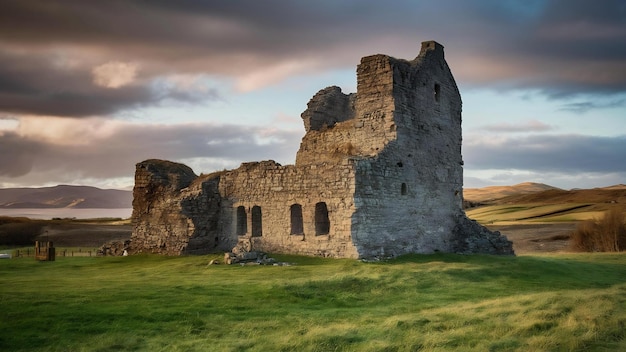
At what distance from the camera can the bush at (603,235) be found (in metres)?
A: 34.6

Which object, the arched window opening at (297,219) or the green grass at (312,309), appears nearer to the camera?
the green grass at (312,309)

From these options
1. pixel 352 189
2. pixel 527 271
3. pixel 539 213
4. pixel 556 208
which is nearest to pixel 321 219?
pixel 352 189

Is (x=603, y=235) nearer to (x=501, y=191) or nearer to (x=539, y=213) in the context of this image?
(x=539, y=213)

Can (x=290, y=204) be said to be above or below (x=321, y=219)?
above

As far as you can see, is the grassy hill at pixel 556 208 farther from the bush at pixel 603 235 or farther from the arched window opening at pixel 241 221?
the arched window opening at pixel 241 221

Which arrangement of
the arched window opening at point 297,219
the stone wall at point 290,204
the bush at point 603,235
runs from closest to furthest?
the stone wall at point 290,204
the arched window opening at point 297,219
the bush at point 603,235

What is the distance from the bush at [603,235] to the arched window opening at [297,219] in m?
22.3

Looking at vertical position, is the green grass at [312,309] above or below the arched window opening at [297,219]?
below

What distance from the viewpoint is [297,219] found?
2448cm

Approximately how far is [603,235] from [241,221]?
24.7 m

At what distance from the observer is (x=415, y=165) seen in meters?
24.1

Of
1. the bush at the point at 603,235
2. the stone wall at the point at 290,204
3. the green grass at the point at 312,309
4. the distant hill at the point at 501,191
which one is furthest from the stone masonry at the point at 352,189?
the distant hill at the point at 501,191

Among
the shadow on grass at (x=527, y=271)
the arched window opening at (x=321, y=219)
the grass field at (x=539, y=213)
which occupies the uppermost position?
the arched window opening at (x=321, y=219)

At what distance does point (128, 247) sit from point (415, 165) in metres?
15.2
